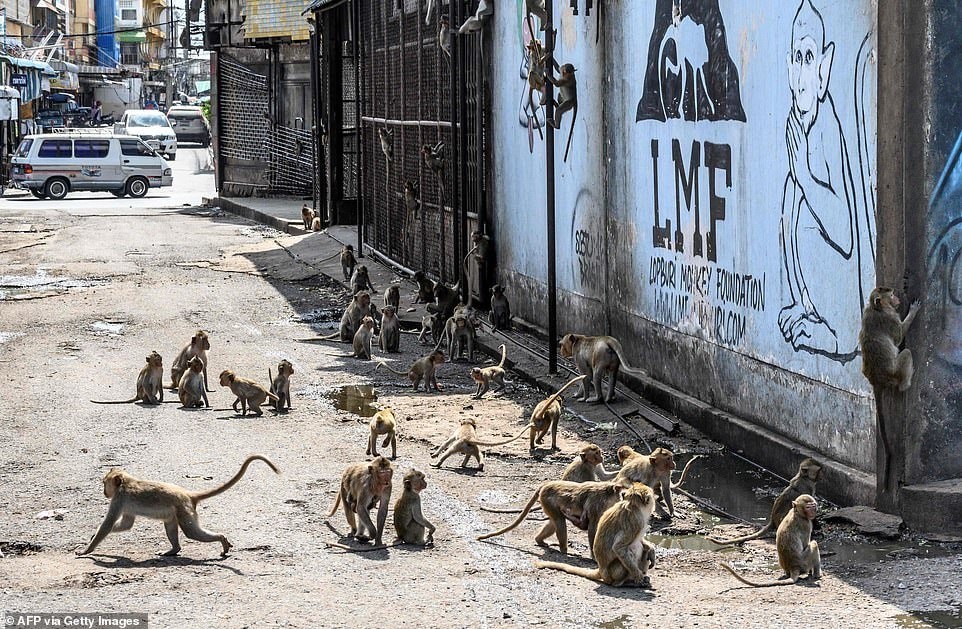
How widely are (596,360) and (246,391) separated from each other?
285 cm

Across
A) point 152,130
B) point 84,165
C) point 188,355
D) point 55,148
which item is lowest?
point 188,355

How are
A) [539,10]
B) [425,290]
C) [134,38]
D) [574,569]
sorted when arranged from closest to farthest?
1. [574,569]
2. [539,10]
3. [425,290]
4. [134,38]

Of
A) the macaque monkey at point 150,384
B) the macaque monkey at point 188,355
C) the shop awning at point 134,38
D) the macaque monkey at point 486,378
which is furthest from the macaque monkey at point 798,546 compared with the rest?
the shop awning at point 134,38

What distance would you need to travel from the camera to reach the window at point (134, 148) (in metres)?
41.2

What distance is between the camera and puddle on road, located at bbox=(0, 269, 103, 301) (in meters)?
19.7

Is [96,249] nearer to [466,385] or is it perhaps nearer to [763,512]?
[466,385]

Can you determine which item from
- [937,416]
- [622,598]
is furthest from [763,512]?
[622,598]

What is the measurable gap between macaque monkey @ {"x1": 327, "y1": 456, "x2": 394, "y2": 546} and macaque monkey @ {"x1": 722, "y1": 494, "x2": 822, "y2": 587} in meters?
1.85

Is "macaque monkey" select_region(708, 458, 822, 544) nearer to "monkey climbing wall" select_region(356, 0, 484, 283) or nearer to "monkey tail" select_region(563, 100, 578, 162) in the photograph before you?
"monkey tail" select_region(563, 100, 578, 162)

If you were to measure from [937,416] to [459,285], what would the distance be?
9726mm

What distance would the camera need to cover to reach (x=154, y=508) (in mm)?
7414

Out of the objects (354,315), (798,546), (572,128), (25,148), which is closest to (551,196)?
(572,128)

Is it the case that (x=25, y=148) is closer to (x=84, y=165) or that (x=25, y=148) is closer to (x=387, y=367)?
(x=84, y=165)

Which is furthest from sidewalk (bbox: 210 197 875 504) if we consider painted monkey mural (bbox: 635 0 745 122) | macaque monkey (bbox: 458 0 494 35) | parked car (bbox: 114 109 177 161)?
parked car (bbox: 114 109 177 161)
